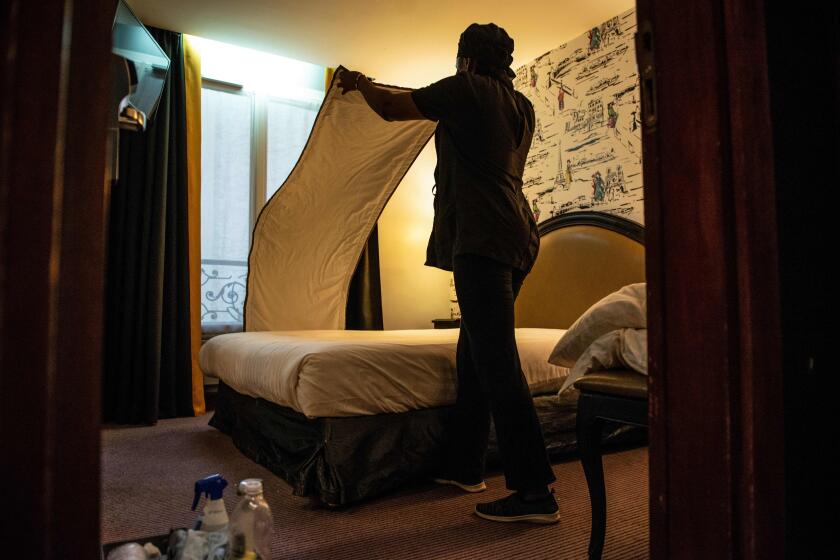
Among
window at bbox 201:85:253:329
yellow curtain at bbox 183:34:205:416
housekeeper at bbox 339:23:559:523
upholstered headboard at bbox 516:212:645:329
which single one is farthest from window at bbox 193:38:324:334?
housekeeper at bbox 339:23:559:523

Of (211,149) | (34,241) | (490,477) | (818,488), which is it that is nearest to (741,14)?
(818,488)

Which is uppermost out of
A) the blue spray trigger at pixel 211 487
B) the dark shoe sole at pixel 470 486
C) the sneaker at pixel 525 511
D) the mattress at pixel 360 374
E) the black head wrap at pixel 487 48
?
the black head wrap at pixel 487 48

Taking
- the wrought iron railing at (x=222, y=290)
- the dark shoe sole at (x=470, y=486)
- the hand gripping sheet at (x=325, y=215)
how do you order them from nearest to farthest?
the dark shoe sole at (x=470, y=486) < the hand gripping sheet at (x=325, y=215) < the wrought iron railing at (x=222, y=290)

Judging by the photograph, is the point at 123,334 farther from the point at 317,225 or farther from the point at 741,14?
the point at 741,14

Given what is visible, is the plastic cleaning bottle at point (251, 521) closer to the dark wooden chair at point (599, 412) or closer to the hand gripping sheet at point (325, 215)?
the dark wooden chair at point (599, 412)

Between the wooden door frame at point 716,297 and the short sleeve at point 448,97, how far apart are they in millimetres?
1103

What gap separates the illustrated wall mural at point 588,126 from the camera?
10.5 ft

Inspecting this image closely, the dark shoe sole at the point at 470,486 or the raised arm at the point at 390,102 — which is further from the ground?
the raised arm at the point at 390,102

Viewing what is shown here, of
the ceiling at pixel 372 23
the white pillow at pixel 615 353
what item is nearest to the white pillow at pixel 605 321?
the white pillow at pixel 615 353

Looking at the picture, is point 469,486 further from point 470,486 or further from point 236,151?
point 236,151

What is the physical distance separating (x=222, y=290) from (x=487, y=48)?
2780mm

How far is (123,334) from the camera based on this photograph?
11.0 ft

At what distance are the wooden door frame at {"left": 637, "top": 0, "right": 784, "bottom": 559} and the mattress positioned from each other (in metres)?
1.30

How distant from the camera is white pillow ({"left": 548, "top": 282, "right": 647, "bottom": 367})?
121cm
